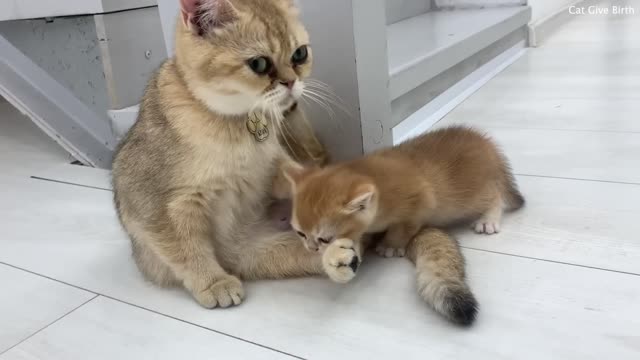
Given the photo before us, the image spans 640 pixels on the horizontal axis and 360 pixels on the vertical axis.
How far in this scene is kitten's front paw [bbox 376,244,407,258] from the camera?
1.14 meters

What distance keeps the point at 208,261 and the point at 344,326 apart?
287 millimetres

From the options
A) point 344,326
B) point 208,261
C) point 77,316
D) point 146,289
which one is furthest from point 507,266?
→ point 77,316

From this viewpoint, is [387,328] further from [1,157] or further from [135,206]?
[1,157]

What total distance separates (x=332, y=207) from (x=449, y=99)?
51.3 inches

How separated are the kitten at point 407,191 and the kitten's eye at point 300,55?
8.5 inches

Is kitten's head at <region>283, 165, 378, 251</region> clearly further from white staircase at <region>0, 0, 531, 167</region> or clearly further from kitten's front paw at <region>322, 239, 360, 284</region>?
white staircase at <region>0, 0, 531, 167</region>

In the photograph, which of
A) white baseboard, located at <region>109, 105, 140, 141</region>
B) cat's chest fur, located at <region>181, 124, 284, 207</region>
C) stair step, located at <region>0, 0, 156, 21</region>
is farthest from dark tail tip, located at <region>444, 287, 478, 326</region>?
stair step, located at <region>0, 0, 156, 21</region>

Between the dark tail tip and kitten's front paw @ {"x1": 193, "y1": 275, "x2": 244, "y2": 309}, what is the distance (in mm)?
376

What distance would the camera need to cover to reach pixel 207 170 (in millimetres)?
1024

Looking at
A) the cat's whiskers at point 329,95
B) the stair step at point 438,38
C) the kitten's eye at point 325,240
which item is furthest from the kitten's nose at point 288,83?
the stair step at point 438,38

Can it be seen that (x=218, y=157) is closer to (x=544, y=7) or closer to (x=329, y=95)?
(x=329, y=95)

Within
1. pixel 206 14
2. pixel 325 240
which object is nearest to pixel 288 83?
pixel 206 14

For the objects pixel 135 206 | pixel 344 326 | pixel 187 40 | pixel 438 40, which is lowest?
pixel 344 326

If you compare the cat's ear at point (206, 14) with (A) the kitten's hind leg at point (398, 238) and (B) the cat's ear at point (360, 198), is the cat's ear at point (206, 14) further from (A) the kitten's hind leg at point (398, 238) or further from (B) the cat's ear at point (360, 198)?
(A) the kitten's hind leg at point (398, 238)
